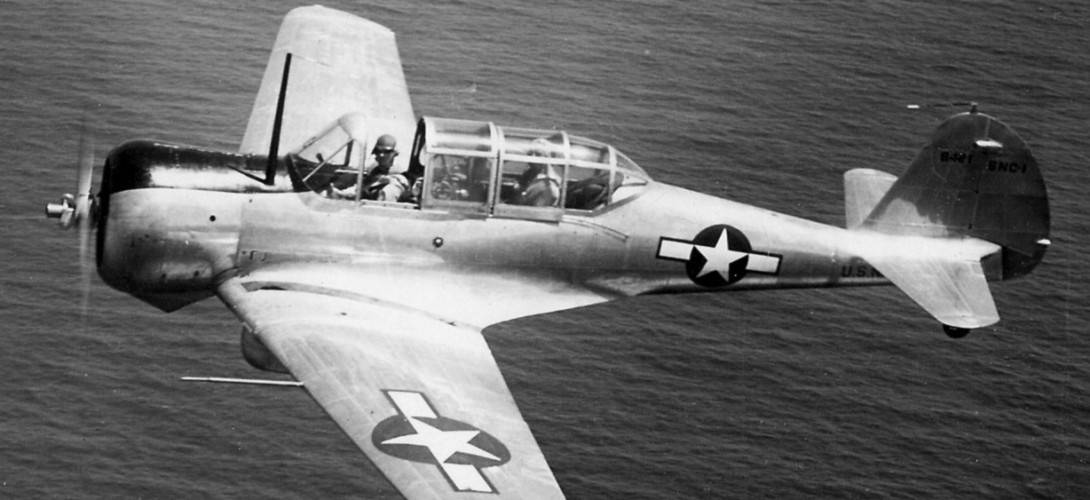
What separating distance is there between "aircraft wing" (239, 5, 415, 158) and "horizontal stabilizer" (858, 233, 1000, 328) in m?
8.65

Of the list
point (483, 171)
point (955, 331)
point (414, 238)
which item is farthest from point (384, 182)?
point (955, 331)

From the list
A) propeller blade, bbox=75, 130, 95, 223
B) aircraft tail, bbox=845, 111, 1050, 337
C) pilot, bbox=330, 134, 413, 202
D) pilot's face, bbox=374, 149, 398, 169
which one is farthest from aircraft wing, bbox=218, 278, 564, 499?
aircraft tail, bbox=845, 111, 1050, 337

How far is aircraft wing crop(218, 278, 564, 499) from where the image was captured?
17250 mm

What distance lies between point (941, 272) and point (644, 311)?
9.47 meters

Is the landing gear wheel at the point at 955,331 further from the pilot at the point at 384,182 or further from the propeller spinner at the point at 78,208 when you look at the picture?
the propeller spinner at the point at 78,208

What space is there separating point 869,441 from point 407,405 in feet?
43.4

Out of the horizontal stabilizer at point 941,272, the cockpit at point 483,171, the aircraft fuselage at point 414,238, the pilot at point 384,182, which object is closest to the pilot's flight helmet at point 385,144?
the pilot at point 384,182

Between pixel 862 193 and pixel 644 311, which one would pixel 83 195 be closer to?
pixel 862 193

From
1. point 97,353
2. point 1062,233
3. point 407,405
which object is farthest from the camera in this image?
point 1062,233

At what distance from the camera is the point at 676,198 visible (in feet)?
75.4

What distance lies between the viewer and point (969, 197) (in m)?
24.4

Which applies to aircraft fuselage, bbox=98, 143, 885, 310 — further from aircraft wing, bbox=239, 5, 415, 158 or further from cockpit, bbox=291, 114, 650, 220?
aircraft wing, bbox=239, 5, 415, 158

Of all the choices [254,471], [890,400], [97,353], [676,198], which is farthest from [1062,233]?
[97,353]

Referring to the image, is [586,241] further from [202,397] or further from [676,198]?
[202,397]
